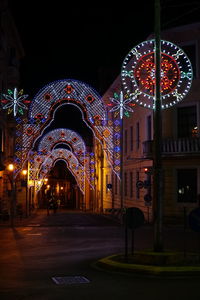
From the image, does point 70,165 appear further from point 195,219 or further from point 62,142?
point 195,219

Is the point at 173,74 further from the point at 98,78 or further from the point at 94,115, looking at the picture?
the point at 98,78

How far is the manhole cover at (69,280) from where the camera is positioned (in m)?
11.6

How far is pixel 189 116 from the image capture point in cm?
3431

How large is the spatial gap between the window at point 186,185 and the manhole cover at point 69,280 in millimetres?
22378

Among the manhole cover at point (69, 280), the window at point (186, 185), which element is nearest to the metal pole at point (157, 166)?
the manhole cover at point (69, 280)

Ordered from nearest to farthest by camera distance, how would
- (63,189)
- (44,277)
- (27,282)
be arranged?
(27,282), (44,277), (63,189)

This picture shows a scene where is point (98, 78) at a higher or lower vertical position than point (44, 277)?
higher

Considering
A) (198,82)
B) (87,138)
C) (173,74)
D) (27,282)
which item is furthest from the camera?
(87,138)

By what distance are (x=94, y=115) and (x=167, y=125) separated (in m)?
5.05

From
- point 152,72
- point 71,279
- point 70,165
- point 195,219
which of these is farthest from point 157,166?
point 70,165

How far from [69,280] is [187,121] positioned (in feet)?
77.6

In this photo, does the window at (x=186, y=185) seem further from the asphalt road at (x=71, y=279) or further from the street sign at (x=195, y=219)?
the street sign at (x=195, y=219)

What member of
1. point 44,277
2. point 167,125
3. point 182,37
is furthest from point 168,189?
point 44,277

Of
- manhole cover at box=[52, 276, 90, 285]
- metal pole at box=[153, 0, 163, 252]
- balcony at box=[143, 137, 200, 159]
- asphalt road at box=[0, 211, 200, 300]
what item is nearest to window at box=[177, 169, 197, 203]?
balcony at box=[143, 137, 200, 159]
